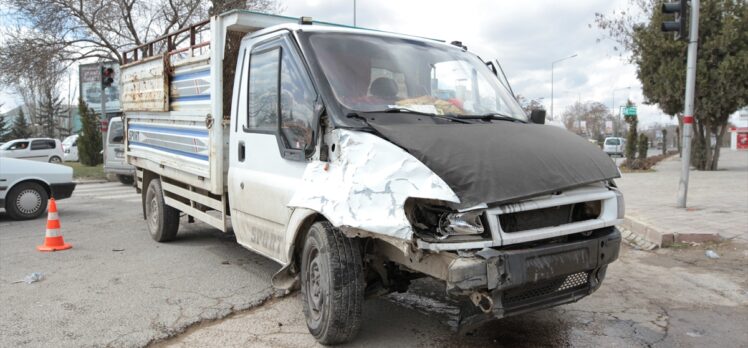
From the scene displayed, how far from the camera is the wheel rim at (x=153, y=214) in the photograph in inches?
308

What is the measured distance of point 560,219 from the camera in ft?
12.1

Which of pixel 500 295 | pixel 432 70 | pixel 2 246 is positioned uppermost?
pixel 432 70

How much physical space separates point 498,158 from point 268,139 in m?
2.05

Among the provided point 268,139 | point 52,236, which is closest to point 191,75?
point 268,139

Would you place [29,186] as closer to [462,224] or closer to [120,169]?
[120,169]

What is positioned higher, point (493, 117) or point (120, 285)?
point (493, 117)

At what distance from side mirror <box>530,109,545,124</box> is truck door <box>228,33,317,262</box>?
1936mm

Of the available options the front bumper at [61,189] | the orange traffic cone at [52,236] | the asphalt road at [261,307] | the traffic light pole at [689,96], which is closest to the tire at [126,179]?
the front bumper at [61,189]

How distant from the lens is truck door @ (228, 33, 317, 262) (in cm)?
429

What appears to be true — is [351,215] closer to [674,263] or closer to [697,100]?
[674,263]

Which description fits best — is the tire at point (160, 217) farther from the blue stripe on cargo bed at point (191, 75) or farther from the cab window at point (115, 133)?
the cab window at point (115, 133)

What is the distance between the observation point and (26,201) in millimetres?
9867

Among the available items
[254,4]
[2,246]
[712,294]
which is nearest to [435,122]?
[712,294]

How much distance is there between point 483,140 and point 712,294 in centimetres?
330
